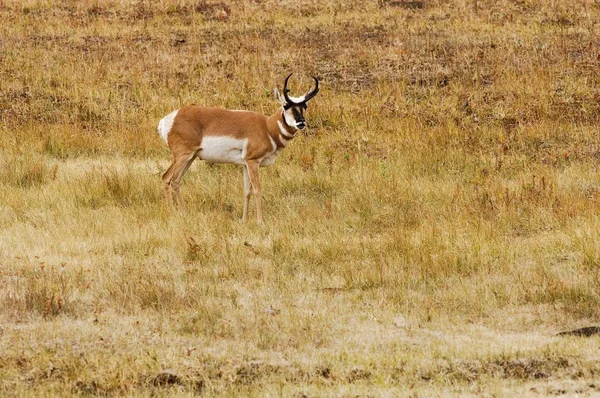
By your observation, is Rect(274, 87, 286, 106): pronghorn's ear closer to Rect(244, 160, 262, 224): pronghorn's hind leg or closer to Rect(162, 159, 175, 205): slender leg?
Rect(244, 160, 262, 224): pronghorn's hind leg

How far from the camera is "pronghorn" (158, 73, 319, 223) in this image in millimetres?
12273

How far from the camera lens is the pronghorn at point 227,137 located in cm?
1227

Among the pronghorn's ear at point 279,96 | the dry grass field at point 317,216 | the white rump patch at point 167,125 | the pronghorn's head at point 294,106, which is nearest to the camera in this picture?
the dry grass field at point 317,216

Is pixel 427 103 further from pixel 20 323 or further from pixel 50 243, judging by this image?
pixel 20 323

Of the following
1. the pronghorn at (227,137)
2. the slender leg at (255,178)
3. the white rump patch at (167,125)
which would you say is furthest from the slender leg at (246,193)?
the white rump patch at (167,125)

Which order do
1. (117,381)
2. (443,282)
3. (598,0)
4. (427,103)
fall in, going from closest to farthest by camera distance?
(117,381) → (443,282) → (427,103) → (598,0)

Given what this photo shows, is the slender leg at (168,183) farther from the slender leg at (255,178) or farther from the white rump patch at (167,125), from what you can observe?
the slender leg at (255,178)

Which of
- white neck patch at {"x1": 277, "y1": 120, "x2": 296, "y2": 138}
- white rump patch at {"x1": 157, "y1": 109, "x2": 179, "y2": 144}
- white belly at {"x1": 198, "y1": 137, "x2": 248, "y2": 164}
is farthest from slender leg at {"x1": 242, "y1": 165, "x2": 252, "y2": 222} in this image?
white rump patch at {"x1": 157, "y1": 109, "x2": 179, "y2": 144}

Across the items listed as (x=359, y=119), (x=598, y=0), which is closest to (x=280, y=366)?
(x=359, y=119)

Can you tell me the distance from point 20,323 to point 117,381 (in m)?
1.75

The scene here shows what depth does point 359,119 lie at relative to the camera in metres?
16.6

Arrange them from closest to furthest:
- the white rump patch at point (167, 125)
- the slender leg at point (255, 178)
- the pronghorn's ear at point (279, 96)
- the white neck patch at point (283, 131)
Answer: the pronghorn's ear at point (279, 96) → the slender leg at point (255, 178) → the white neck patch at point (283, 131) → the white rump patch at point (167, 125)

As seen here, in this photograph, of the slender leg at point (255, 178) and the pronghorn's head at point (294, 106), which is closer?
the pronghorn's head at point (294, 106)

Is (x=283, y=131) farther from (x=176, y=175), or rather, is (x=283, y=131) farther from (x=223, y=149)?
(x=176, y=175)
